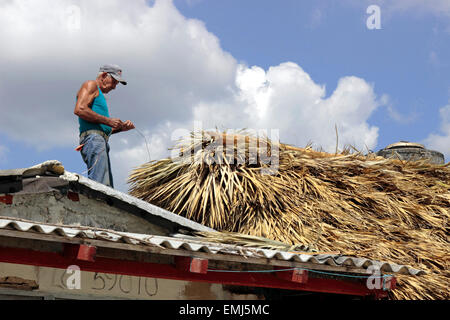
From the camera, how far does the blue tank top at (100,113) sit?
6.51 m

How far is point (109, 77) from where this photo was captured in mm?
6746

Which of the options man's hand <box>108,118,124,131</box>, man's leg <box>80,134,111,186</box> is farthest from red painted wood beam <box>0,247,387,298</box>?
man's hand <box>108,118,124,131</box>

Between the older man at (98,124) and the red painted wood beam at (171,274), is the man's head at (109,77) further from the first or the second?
the red painted wood beam at (171,274)

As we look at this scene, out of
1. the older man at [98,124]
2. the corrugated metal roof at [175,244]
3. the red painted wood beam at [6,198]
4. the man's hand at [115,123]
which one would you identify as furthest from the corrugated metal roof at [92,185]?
the man's hand at [115,123]

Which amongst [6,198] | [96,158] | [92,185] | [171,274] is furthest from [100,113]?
[171,274]

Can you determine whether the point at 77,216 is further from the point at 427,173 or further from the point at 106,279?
the point at 427,173

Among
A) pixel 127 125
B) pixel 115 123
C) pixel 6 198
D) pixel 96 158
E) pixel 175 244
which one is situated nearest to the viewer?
pixel 175 244

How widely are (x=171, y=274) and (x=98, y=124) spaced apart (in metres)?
2.51

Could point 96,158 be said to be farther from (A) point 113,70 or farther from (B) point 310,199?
(B) point 310,199

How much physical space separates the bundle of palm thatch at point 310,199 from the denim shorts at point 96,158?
0.87 meters

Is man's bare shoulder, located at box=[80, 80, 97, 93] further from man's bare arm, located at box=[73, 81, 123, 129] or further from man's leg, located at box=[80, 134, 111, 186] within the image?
man's leg, located at box=[80, 134, 111, 186]
